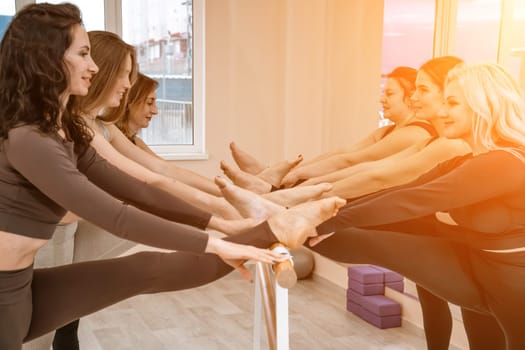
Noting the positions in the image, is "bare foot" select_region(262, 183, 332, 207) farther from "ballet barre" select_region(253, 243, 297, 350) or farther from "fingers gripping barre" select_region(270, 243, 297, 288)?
"fingers gripping barre" select_region(270, 243, 297, 288)

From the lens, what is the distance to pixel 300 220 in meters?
1.88

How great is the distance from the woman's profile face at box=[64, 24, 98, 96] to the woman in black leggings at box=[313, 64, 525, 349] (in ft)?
2.72

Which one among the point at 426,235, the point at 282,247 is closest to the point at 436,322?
the point at 426,235

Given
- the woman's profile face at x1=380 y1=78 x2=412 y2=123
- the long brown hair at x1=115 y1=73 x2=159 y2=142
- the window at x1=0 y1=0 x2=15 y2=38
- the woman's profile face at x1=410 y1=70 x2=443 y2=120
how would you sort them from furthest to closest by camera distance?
the window at x1=0 y1=0 x2=15 y2=38, the long brown hair at x1=115 y1=73 x2=159 y2=142, the woman's profile face at x1=380 y1=78 x2=412 y2=123, the woman's profile face at x1=410 y1=70 x2=443 y2=120

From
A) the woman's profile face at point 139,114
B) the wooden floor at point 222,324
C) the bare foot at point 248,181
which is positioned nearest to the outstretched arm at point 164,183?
the bare foot at point 248,181

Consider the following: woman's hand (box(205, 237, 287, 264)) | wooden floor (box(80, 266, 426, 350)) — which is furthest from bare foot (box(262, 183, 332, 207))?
wooden floor (box(80, 266, 426, 350))

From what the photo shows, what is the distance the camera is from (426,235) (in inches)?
83.4

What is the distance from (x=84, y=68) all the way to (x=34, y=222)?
412mm

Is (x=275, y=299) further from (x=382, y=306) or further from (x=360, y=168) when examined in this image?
(x=382, y=306)

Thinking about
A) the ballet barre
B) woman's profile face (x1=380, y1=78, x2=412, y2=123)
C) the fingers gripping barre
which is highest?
woman's profile face (x1=380, y1=78, x2=412, y2=123)

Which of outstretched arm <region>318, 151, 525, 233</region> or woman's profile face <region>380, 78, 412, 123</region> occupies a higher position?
woman's profile face <region>380, 78, 412, 123</region>

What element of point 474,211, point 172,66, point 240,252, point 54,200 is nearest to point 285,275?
point 240,252

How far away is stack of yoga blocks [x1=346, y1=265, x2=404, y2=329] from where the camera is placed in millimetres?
3604

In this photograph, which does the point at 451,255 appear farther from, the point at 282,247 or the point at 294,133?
the point at 294,133
